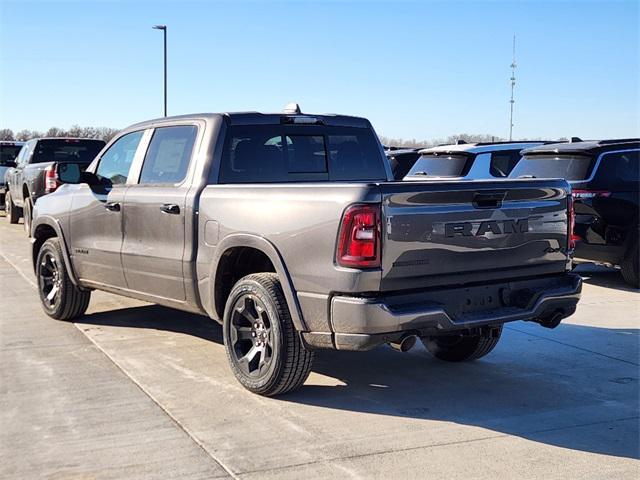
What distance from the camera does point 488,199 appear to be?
193 inches

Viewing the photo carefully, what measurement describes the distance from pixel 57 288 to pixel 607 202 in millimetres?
6505

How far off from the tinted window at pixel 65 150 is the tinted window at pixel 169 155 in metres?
9.74

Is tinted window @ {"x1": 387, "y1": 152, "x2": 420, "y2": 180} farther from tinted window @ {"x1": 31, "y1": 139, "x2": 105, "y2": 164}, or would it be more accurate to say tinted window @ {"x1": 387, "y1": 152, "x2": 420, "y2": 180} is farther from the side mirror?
the side mirror

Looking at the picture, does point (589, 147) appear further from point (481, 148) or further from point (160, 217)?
point (160, 217)

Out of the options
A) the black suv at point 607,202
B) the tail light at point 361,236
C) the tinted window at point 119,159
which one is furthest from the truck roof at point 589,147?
the tail light at point 361,236

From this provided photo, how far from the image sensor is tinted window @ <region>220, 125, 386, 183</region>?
594 cm

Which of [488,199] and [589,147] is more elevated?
[589,147]

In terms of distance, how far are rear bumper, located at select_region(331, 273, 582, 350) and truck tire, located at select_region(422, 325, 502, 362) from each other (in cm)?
79

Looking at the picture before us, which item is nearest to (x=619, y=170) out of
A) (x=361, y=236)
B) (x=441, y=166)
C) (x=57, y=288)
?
(x=441, y=166)

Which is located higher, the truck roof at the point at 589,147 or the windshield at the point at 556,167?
the truck roof at the point at 589,147

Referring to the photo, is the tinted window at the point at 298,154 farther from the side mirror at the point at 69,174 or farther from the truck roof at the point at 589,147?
the truck roof at the point at 589,147

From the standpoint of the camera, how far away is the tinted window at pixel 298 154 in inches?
234

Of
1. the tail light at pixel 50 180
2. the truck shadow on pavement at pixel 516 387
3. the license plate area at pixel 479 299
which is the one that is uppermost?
the tail light at pixel 50 180

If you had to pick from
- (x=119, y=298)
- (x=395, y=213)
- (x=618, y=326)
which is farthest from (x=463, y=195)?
(x=119, y=298)
